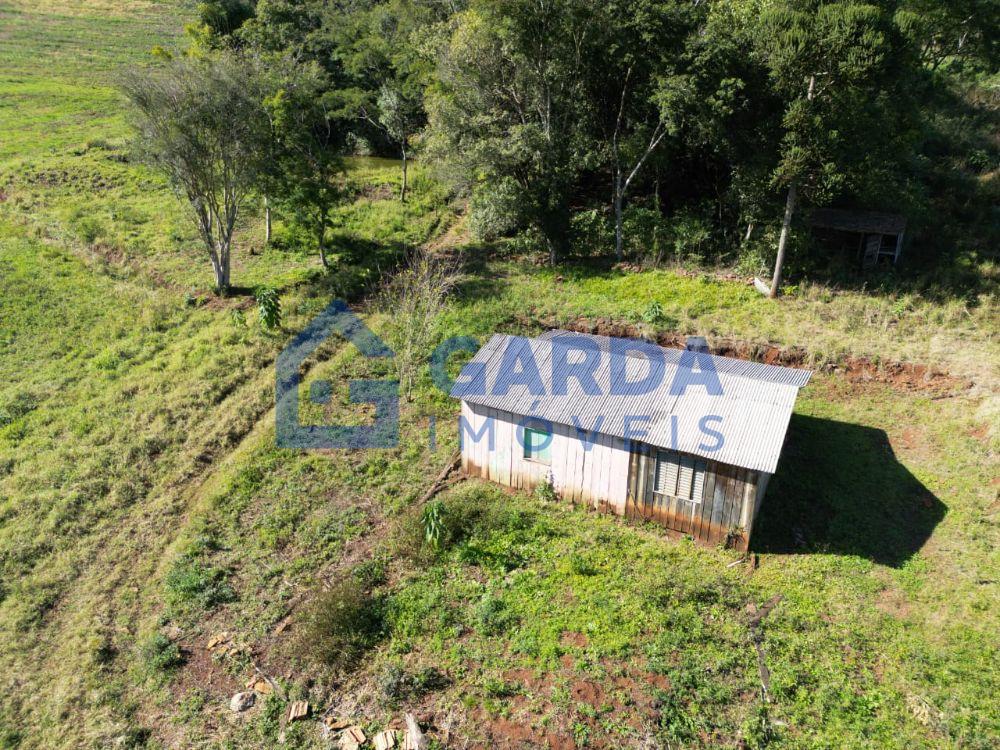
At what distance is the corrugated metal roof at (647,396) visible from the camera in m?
12.8

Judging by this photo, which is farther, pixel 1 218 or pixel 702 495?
pixel 1 218

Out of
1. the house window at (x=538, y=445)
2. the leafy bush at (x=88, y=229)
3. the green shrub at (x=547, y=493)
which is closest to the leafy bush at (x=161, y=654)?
the green shrub at (x=547, y=493)

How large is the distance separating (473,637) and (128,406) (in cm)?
1334

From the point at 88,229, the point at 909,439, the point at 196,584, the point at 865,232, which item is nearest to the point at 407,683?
the point at 196,584

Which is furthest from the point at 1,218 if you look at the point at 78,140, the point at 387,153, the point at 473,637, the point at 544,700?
the point at 544,700

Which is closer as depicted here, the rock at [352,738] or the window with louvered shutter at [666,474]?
the rock at [352,738]

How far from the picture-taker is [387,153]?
4262 centimetres

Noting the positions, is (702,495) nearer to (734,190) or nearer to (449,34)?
(734,190)

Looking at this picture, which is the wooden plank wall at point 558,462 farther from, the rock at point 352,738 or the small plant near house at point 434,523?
the rock at point 352,738

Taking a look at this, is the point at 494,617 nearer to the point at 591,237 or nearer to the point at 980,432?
the point at 980,432

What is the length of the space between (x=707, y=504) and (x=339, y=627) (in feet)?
25.8

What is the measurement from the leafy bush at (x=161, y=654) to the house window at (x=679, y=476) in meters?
10.1

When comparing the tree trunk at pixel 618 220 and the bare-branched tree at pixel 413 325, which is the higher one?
the tree trunk at pixel 618 220

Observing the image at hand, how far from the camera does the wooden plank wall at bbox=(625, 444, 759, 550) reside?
12.7 meters
